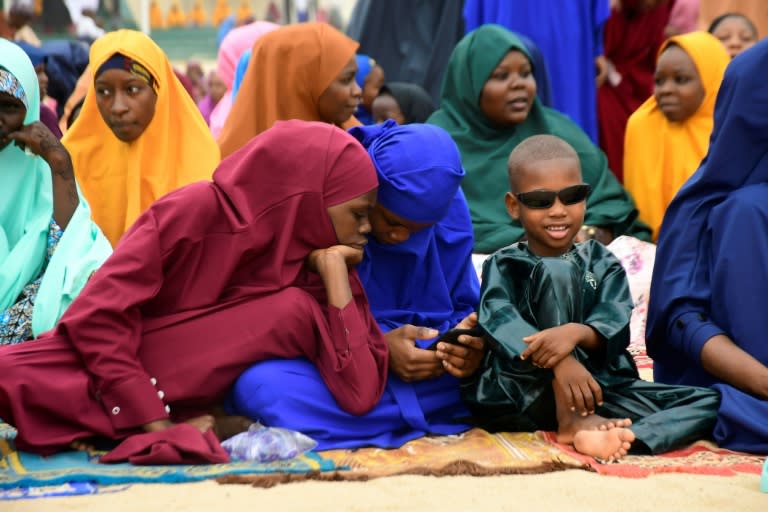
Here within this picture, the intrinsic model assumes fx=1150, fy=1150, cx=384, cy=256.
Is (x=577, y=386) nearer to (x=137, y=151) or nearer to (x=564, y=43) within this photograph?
(x=137, y=151)

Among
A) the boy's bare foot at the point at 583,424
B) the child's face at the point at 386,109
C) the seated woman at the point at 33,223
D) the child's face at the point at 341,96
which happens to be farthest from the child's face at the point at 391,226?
the child's face at the point at 386,109

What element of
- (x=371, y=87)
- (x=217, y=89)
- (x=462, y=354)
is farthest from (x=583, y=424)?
(x=217, y=89)

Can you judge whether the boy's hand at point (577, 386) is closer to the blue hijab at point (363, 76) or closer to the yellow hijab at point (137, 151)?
the yellow hijab at point (137, 151)

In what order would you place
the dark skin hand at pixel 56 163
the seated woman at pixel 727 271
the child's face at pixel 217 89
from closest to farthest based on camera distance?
1. the seated woman at pixel 727 271
2. the dark skin hand at pixel 56 163
3. the child's face at pixel 217 89

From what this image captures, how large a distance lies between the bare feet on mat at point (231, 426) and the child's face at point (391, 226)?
32.2 inches

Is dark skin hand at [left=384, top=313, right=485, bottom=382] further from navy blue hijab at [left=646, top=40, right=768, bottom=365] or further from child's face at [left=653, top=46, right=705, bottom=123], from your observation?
child's face at [left=653, top=46, right=705, bottom=123]

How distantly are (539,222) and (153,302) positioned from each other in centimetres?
133

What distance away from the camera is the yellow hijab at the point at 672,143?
659cm

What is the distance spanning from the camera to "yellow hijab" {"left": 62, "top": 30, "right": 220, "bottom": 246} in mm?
5371

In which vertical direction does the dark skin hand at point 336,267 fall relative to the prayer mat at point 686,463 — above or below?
above

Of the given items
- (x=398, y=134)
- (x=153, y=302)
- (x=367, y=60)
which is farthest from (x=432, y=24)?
(x=153, y=302)

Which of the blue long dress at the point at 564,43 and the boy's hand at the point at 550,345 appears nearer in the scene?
the boy's hand at the point at 550,345

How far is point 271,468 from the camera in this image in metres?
3.33

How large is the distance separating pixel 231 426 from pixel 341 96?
2.51 meters
